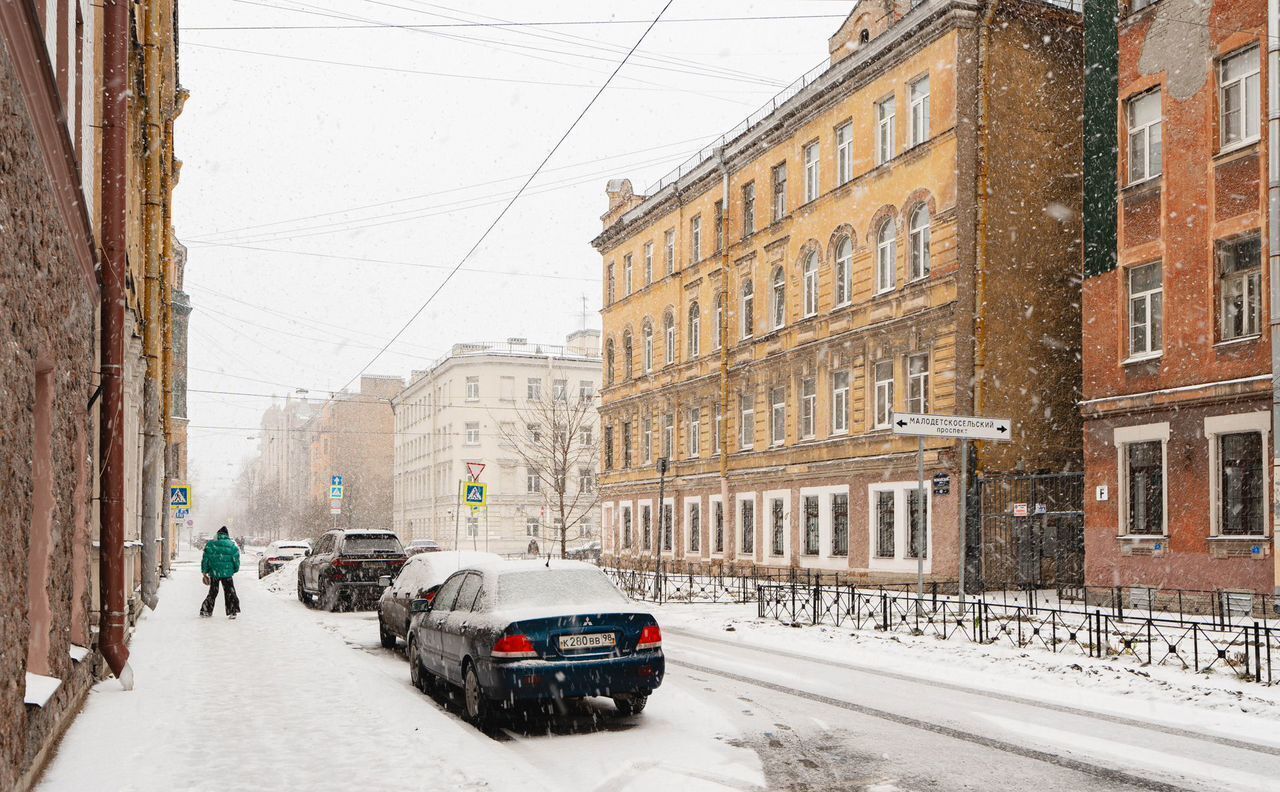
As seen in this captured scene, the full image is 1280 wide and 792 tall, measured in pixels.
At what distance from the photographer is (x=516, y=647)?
9.81 metres

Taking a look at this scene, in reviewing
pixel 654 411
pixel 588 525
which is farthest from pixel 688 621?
pixel 588 525

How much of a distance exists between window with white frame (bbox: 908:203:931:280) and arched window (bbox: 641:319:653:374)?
18.5 metres

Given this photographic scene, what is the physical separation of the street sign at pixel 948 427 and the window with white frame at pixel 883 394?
12044mm

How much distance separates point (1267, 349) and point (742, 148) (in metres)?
22.7

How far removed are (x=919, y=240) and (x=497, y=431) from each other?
53.4 meters

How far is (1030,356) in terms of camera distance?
95.0 feet

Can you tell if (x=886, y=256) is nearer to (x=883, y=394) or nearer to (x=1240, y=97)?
(x=883, y=394)

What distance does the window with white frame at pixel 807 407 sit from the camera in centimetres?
3475

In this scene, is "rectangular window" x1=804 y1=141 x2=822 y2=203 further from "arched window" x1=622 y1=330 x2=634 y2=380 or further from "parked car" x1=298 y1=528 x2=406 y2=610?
"parked car" x1=298 y1=528 x2=406 y2=610

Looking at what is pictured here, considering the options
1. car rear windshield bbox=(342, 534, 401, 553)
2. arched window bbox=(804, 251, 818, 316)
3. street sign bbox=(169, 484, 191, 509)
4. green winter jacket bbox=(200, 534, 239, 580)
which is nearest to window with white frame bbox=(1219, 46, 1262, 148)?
arched window bbox=(804, 251, 818, 316)

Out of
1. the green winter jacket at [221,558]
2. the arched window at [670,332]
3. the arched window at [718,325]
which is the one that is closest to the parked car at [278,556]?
the arched window at [670,332]

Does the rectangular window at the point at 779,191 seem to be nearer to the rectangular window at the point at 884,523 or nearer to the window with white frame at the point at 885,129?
the window with white frame at the point at 885,129

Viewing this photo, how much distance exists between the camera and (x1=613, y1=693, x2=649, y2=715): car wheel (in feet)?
34.7

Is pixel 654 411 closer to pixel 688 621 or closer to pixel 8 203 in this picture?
pixel 688 621
